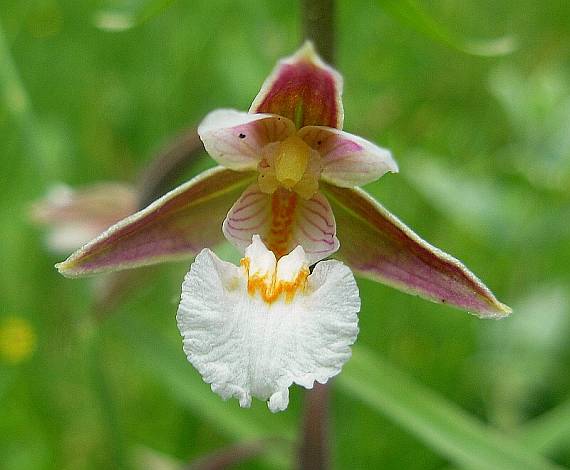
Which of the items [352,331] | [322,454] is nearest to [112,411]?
[322,454]

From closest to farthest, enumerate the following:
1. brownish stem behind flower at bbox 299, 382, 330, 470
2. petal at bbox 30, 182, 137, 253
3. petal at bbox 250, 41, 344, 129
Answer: petal at bbox 250, 41, 344, 129
brownish stem behind flower at bbox 299, 382, 330, 470
petal at bbox 30, 182, 137, 253

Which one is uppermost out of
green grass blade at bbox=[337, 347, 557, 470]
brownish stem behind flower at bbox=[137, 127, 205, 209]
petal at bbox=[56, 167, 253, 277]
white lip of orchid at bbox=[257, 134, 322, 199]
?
white lip of orchid at bbox=[257, 134, 322, 199]

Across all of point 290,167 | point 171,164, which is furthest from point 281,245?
point 171,164

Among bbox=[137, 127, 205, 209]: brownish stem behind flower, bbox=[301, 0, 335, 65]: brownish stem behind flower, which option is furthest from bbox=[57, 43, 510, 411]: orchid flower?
bbox=[137, 127, 205, 209]: brownish stem behind flower

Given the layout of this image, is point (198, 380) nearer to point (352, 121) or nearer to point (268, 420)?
point (268, 420)

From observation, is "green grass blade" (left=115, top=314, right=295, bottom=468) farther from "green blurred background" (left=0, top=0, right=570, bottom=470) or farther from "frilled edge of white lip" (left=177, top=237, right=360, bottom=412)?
"frilled edge of white lip" (left=177, top=237, right=360, bottom=412)

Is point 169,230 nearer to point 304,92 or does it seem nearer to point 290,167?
point 290,167

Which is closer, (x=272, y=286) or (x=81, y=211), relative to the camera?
(x=272, y=286)
